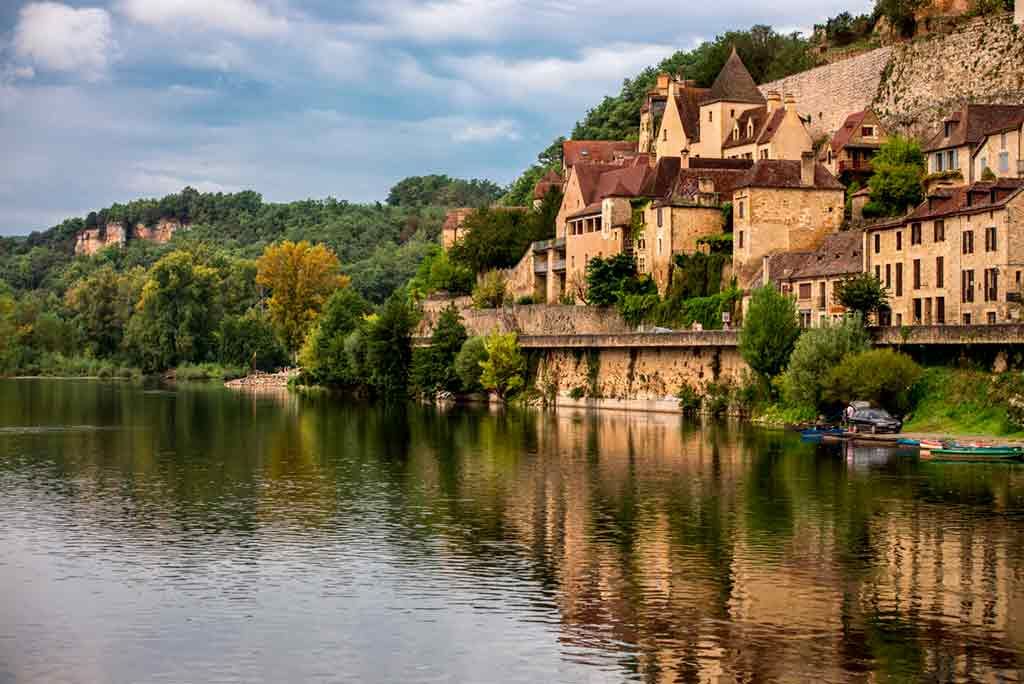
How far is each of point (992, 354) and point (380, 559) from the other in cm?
2858

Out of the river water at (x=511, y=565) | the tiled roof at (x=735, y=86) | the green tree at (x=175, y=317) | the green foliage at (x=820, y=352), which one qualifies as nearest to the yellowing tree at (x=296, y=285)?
the green tree at (x=175, y=317)

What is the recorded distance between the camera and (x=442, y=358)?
284 ft

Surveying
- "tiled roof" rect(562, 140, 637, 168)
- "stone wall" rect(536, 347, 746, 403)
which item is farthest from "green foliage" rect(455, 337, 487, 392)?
"tiled roof" rect(562, 140, 637, 168)

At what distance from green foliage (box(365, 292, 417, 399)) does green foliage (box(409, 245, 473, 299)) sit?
789 centimetres

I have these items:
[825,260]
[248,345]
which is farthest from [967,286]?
[248,345]

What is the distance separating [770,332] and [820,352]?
4.23 meters

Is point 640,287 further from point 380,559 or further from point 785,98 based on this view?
point 380,559

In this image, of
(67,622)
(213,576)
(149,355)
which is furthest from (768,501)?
(149,355)

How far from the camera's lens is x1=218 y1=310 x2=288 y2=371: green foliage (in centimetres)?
12781

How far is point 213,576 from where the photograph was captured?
29.0 meters

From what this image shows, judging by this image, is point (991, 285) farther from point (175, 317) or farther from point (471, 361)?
point (175, 317)

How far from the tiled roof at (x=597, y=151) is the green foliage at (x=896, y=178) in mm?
29690

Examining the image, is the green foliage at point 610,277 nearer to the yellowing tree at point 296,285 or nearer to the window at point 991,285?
the window at point 991,285

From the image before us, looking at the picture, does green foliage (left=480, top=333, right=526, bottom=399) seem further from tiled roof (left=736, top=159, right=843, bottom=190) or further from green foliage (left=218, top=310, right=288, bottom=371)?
green foliage (left=218, top=310, right=288, bottom=371)
